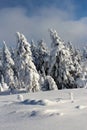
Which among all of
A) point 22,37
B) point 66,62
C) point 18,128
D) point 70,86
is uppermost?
point 22,37

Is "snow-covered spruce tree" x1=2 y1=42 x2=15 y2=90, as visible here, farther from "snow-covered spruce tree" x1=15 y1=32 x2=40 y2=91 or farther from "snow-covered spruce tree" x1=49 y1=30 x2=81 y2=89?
"snow-covered spruce tree" x1=49 y1=30 x2=81 y2=89

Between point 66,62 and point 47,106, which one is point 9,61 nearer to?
point 66,62

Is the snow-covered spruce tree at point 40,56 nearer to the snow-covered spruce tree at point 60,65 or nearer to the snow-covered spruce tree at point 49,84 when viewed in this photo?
the snow-covered spruce tree at point 60,65

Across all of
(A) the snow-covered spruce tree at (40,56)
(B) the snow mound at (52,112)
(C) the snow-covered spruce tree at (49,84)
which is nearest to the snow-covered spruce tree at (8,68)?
(A) the snow-covered spruce tree at (40,56)

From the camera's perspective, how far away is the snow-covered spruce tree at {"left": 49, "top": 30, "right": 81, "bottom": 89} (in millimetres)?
55219

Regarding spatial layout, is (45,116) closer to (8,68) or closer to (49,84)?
(49,84)

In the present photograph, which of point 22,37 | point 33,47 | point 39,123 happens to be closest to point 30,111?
point 39,123

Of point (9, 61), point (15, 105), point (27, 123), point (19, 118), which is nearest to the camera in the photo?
point (27, 123)

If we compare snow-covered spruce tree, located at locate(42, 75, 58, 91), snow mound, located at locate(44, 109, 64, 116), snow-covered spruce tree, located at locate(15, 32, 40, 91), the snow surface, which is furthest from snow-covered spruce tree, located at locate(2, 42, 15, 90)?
snow mound, located at locate(44, 109, 64, 116)

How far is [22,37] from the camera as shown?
54.4 metres

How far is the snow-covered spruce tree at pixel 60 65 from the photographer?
55.2 meters

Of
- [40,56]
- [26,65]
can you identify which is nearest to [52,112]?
[26,65]

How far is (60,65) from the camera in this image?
5556cm

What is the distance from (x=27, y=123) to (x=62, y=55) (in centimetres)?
3861
